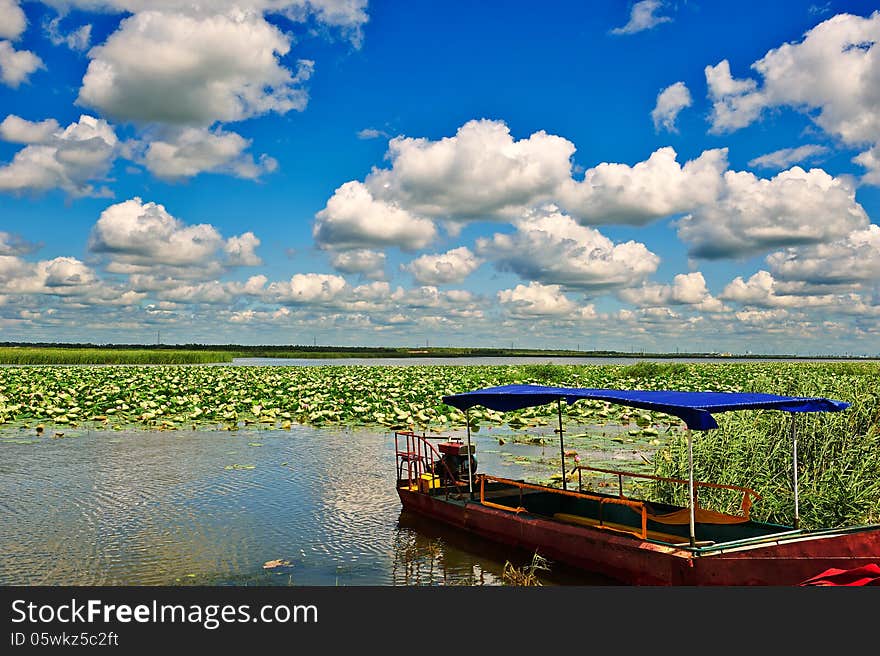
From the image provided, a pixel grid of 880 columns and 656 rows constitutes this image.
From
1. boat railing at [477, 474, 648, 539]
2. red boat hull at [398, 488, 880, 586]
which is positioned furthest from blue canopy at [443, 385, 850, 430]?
red boat hull at [398, 488, 880, 586]

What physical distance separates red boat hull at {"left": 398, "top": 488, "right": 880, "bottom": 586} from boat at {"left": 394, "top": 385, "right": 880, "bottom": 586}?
12 mm

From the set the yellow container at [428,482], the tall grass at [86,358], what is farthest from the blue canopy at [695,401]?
the tall grass at [86,358]

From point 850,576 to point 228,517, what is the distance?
10507 mm

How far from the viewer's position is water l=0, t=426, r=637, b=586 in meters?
10.2

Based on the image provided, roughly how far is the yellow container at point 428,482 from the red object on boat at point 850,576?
7.04 meters

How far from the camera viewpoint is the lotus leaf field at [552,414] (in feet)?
38.3

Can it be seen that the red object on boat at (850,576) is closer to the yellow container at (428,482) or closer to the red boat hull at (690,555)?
the red boat hull at (690,555)

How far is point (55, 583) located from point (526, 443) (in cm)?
1550

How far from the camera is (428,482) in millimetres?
13133

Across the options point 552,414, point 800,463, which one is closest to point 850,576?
point 800,463

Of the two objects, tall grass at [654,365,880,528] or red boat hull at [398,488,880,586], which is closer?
red boat hull at [398,488,880,586]

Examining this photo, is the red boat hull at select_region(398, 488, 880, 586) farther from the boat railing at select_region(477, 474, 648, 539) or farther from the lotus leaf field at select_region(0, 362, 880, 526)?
the lotus leaf field at select_region(0, 362, 880, 526)

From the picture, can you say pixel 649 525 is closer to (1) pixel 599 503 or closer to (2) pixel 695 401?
(1) pixel 599 503

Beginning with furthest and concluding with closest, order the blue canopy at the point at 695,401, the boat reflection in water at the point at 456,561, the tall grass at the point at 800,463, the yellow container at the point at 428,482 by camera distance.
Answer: the yellow container at the point at 428,482 → the tall grass at the point at 800,463 → the boat reflection in water at the point at 456,561 → the blue canopy at the point at 695,401
